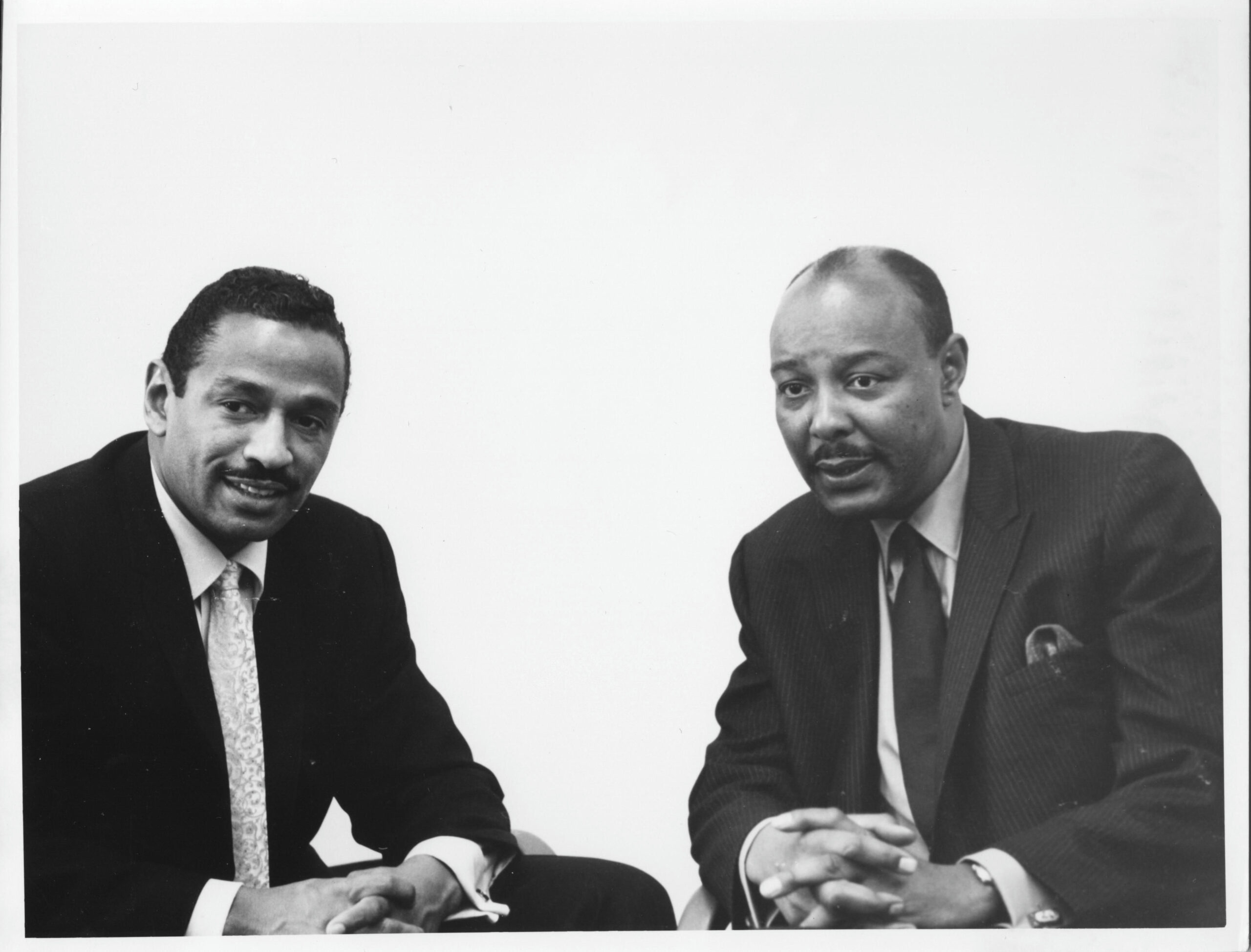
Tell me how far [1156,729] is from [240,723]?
1.52m

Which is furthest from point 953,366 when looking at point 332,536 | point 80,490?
point 80,490

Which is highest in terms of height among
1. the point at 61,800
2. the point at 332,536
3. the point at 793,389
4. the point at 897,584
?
the point at 793,389

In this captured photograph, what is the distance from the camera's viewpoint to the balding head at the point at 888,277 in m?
2.09

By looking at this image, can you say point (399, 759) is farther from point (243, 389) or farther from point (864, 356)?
point (864, 356)

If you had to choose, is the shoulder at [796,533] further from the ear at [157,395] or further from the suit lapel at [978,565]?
the ear at [157,395]

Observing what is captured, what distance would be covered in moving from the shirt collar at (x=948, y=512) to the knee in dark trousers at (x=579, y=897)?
760mm

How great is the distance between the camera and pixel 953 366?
6.89 ft

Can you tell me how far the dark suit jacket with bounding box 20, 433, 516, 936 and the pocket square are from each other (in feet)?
3.06

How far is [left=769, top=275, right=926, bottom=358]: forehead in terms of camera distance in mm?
2053

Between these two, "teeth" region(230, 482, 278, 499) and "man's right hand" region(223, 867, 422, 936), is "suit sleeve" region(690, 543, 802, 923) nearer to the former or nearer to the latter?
"man's right hand" region(223, 867, 422, 936)

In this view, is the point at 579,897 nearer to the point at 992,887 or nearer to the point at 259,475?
the point at 992,887

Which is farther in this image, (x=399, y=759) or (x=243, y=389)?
(x=399, y=759)

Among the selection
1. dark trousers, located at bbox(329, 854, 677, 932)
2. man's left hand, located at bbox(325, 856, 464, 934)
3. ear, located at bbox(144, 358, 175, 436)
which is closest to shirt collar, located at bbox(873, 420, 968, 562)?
dark trousers, located at bbox(329, 854, 677, 932)

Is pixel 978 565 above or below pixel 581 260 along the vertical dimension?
below
